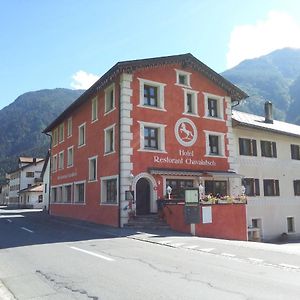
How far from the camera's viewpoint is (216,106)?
93.7ft

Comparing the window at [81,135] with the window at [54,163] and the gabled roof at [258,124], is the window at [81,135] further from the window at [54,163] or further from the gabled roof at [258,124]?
the gabled roof at [258,124]

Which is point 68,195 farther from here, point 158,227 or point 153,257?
point 153,257

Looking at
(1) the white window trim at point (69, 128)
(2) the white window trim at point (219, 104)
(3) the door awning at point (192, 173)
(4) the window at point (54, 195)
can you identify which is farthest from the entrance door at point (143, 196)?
(4) the window at point (54, 195)

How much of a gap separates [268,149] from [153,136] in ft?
38.5

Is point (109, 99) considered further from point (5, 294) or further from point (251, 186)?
point (5, 294)

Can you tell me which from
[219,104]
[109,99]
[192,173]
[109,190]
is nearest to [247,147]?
[219,104]

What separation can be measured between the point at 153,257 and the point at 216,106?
1859 centimetres

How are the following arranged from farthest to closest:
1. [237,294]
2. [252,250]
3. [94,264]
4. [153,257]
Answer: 1. [252,250]
2. [153,257]
3. [94,264]
4. [237,294]

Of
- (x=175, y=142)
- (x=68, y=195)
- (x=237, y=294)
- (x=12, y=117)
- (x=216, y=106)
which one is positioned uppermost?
(x=12, y=117)

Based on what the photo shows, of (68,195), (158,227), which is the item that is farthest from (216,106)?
(68,195)

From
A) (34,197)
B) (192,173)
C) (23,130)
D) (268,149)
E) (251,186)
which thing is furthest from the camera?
(23,130)

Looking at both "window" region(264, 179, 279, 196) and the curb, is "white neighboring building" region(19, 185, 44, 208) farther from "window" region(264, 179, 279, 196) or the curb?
the curb

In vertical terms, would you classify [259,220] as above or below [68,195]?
below

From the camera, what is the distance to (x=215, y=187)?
87.9 feet
